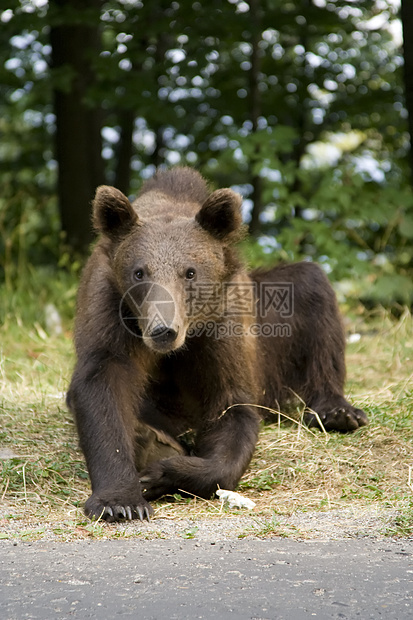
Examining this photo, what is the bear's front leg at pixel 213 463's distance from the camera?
3.86 m

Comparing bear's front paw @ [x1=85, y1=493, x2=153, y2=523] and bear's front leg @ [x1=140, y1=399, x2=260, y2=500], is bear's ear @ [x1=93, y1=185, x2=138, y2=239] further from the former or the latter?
bear's front paw @ [x1=85, y1=493, x2=153, y2=523]

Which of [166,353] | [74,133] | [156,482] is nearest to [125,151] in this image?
[74,133]

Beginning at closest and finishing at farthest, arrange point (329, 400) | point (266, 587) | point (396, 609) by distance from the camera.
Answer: point (396, 609)
point (266, 587)
point (329, 400)

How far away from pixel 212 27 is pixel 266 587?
768cm

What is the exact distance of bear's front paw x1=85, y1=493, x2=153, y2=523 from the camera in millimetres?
3484

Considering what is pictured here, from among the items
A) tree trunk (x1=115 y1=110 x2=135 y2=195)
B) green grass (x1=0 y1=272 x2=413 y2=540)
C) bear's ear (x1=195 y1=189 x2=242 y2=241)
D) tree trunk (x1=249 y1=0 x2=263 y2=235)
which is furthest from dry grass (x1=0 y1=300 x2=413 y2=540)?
tree trunk (x1=115 y1=110 x2=135 y2=195)

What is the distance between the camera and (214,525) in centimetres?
340

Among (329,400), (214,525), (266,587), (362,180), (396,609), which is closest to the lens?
(396,609)

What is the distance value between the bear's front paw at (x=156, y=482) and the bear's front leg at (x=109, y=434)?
0.27 feet

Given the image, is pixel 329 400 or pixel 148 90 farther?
pixel 148 90

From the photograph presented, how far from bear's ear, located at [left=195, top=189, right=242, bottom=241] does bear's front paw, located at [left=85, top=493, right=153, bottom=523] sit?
1418 mm

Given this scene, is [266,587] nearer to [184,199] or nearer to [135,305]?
[135,305]

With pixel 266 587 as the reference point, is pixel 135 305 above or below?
above

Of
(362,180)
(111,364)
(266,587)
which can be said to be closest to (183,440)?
(111,364)
